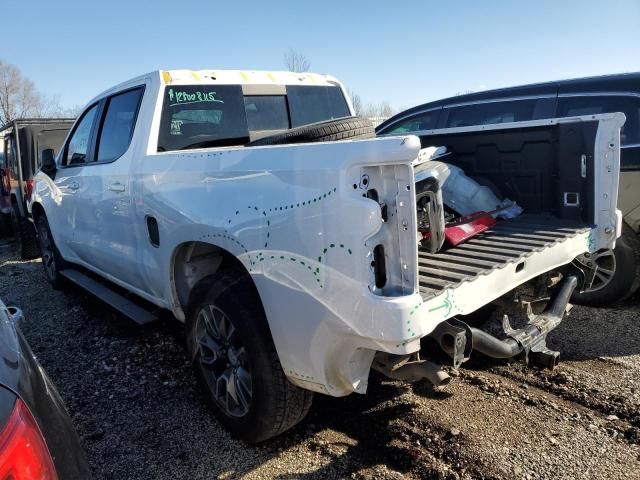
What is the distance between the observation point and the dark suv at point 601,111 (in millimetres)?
4477

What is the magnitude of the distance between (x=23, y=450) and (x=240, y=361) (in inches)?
65.0

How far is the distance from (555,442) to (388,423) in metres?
0.90

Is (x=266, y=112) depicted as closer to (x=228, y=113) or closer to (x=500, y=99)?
(x=228, y=113)

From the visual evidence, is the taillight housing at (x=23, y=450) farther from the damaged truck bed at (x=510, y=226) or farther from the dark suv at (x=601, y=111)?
the dark suv at (x=601, y=111)

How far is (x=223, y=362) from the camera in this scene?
9.87 ft

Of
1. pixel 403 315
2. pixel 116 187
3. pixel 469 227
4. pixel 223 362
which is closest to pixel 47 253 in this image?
pixel 116 187

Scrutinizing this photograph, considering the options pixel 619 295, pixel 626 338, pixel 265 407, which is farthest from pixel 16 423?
pixel 619 295

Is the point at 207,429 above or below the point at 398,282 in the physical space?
below

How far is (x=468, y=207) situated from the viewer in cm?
364

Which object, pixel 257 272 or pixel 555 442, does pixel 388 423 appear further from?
pixel 257 272

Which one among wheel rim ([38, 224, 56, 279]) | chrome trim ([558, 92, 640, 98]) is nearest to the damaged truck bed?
chrome trim ([558, 92, 640, 98])

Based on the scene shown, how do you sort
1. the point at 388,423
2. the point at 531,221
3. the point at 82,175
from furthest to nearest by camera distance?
the point at 82,175
the point at 531,221
the point at 388,423

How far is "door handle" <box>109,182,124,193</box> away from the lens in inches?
149

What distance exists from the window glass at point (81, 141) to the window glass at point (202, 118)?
138 cm
